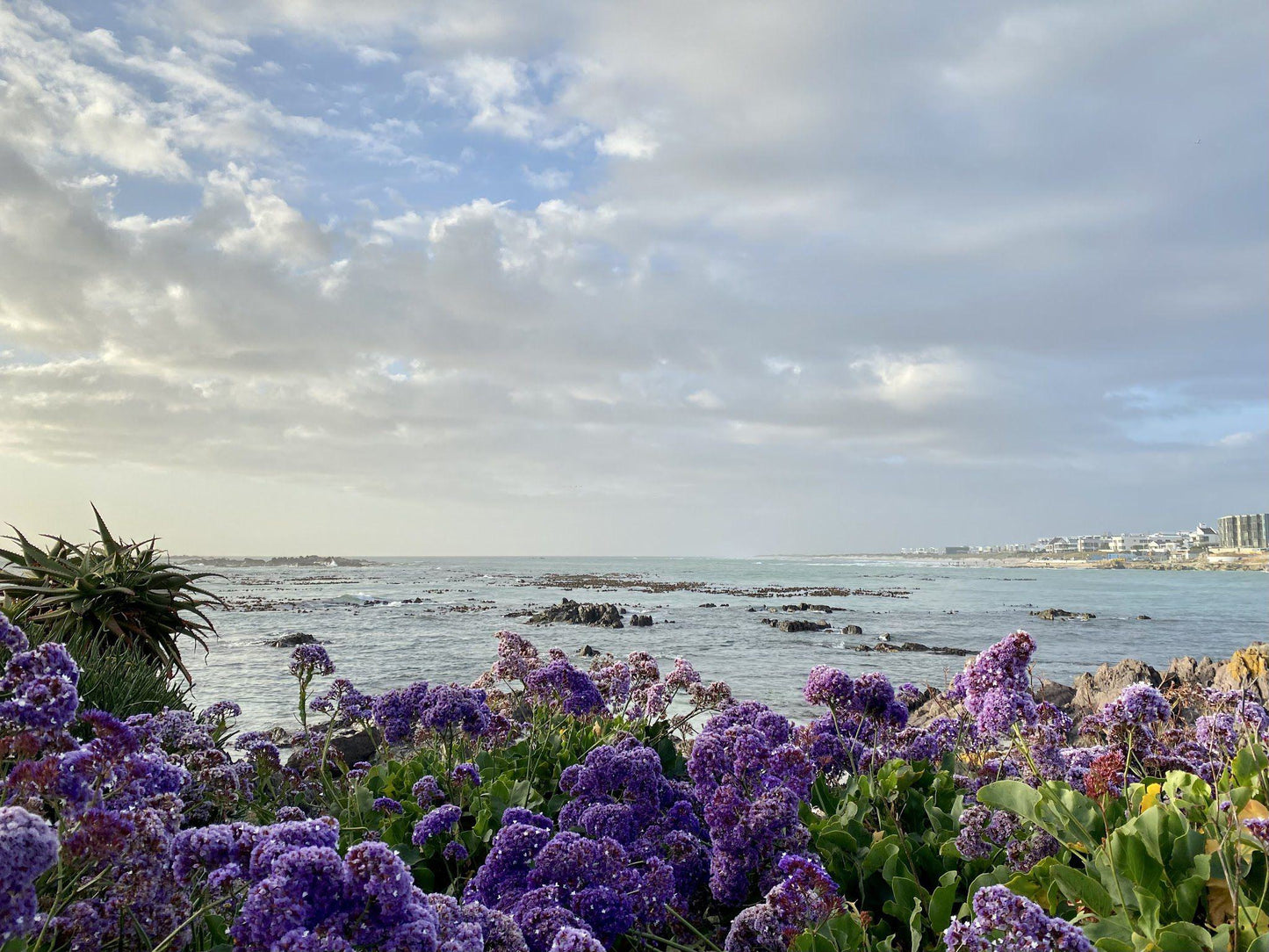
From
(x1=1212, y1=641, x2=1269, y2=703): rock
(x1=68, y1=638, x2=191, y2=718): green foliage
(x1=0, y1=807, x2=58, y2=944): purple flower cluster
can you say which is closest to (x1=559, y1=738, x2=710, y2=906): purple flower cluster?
(x1=0, y1=807, x2=58, y2=944): purple flower cluster

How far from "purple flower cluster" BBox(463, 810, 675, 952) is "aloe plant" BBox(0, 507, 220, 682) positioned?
7.04m

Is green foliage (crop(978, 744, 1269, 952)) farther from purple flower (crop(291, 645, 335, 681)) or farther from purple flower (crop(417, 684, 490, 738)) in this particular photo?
purple flower (crop(291, 645, 335, 681))

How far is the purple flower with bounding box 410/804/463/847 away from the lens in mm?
3256

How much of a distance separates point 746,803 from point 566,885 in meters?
0.91

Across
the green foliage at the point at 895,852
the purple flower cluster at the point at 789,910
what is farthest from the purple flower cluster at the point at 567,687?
the purple flower cluster at the point at 789,910

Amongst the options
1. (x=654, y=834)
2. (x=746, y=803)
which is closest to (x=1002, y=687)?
(x=746, y=803)

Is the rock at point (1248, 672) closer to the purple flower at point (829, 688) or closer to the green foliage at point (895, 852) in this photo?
the green foliage at point (895, 852)

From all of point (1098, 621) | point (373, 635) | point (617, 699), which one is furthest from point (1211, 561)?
point (617, 699)

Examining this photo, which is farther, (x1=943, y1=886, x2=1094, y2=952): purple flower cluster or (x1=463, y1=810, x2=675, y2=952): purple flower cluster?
(x1=463, y1=810, x2=675, y2=952): purple flower cluster

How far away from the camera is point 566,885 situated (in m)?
2.43

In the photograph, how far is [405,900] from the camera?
1.69m

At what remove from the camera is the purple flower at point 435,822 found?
3.26m

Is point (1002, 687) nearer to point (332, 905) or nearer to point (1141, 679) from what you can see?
point (332, 905)

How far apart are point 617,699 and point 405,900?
4.40 m
